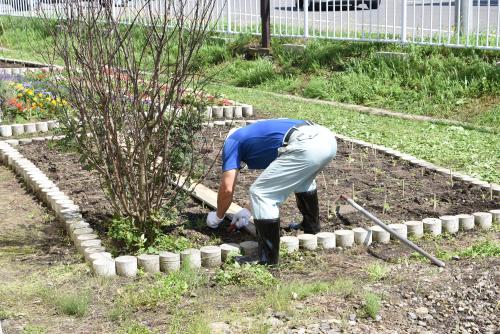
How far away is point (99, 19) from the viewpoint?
5.40 meters

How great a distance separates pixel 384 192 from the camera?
23.3 feet

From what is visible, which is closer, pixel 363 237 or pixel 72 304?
pixel 72 304

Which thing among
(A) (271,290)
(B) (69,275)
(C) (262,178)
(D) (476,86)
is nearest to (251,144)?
(C) (262,178)

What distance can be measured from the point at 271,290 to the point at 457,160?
4.00 meters

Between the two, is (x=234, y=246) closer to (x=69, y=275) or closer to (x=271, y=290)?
(x=271, y=290)

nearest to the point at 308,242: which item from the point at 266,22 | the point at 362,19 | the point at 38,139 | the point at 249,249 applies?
the point at 249,249

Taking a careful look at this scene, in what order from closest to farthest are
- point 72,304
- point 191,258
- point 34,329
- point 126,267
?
point 34,329 → point 72,304 → point 126,267 → point 191,258

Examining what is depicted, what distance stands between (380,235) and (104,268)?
198 cm

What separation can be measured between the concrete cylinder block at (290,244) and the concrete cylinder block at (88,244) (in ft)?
4.15

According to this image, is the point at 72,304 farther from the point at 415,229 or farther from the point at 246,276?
the point at 415,229

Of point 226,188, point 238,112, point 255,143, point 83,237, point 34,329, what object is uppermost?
point 255,143

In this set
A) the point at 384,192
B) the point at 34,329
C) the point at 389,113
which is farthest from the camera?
the point at 389,113

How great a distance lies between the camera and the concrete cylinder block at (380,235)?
586 cm

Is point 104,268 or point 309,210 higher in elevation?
point 309,210
